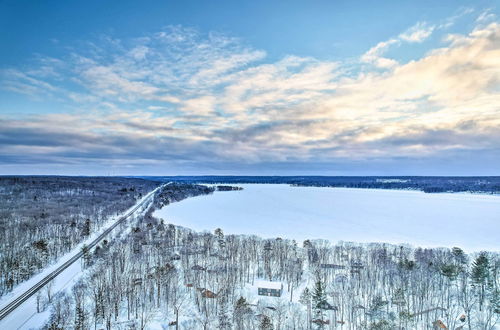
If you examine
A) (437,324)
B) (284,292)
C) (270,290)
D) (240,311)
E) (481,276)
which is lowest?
(284,292)

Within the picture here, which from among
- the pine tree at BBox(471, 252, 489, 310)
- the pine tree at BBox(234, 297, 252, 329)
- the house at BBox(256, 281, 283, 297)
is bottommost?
the house at BBox(256, 281, 283, 297)

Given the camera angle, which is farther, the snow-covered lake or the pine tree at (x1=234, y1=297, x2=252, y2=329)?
the snow-covered lake

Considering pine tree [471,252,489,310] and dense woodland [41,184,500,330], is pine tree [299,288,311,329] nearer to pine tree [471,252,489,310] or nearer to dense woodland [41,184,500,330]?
dense woodland [41,184,500,330]

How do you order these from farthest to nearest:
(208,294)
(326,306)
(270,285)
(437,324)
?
(270,285) < (208,294) < (326,306) < (437,324)

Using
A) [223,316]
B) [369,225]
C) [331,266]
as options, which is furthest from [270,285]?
[369,225]

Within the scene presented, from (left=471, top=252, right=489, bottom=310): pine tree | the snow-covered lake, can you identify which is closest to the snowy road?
the snow-covered lake

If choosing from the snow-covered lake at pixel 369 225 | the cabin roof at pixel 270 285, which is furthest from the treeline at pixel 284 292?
the snow-covered lake at pixel 369 225

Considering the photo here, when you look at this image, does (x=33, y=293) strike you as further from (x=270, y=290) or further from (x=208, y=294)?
(x=270, y=290)
